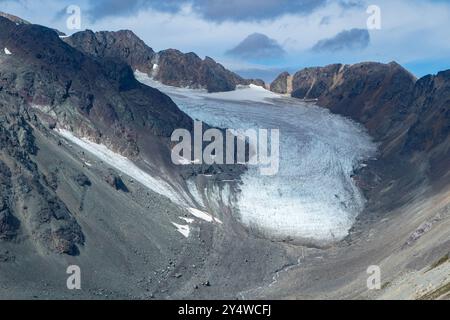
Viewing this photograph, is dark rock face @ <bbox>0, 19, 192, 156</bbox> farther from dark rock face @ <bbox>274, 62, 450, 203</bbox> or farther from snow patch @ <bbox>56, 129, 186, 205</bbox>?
dark rock face @ <bbox>274, 62, 450, 203</bbox>

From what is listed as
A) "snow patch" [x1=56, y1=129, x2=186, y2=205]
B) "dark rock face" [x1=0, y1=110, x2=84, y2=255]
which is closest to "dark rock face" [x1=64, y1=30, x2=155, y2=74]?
"snow patch" [x1=56, y1=129, x2=186, y2=205]

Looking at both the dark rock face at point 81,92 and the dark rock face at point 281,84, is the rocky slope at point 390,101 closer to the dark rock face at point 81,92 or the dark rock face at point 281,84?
the dark rock face at point 281,84

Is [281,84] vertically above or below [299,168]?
above

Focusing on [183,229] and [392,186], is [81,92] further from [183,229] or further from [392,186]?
[392,186]

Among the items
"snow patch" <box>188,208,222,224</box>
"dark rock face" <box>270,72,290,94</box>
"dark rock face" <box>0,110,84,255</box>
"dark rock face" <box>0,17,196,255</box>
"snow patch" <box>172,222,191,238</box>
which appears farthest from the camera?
"dark rock face" <box>270,72,290,94</box>

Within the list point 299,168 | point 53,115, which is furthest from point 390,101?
point 53,115
